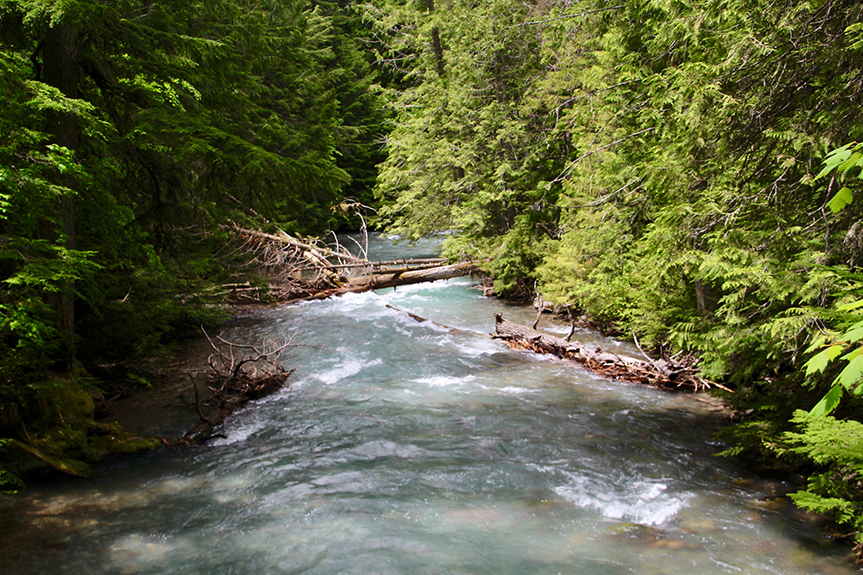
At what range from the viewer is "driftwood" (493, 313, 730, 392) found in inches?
335

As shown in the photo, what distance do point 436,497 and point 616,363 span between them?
198 inches

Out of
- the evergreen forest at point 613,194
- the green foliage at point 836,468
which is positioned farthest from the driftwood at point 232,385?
the green foliage at point 836,468

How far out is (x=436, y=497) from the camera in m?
5.48

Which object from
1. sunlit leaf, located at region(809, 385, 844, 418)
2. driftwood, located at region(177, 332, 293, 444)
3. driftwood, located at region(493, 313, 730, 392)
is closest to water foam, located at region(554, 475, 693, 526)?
driftwood, located at region(493, 313, 730, 392)

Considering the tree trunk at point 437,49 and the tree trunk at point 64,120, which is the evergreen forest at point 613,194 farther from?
the tree trunk at point 437,49

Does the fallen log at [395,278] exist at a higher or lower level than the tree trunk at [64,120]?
lower

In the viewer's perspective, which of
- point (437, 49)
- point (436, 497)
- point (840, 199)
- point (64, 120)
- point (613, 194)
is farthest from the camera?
point (437, 49)

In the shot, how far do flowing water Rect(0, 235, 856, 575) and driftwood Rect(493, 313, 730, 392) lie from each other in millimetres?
372

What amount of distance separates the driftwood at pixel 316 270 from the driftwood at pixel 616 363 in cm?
649

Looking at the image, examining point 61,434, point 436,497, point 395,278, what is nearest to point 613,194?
point 436,497

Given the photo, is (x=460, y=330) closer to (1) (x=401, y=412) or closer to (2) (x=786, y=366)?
(1) (x=401, y=412)

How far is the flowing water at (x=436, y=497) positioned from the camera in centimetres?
445

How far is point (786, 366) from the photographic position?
668cm

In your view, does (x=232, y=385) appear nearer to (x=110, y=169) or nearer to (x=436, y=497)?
(x=110, y=169)
